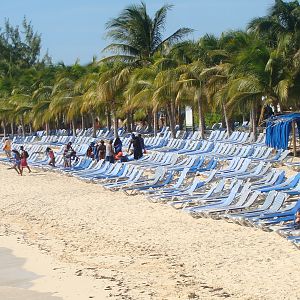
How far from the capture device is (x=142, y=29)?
33.3m

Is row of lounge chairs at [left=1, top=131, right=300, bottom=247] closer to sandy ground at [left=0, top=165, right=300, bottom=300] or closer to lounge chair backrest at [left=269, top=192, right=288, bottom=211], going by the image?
lounge chair backrest at [left=269, top=192, right=288, bottom=211]

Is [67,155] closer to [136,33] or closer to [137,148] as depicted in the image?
[137,148]

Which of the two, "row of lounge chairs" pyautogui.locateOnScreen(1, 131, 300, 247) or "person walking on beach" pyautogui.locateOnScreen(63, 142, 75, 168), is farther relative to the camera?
"person walking on beach" pyautogui.locateOnScreen(63, 142, 75, 168)

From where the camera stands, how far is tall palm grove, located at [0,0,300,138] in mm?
23156

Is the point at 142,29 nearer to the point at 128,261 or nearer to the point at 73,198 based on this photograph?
the point at 73,198

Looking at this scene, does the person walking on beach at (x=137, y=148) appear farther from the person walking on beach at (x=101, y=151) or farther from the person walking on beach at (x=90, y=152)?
the person walking on beach at (x=90, y=152)

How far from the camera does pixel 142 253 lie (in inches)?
461

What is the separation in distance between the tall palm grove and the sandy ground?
7502 millimetres

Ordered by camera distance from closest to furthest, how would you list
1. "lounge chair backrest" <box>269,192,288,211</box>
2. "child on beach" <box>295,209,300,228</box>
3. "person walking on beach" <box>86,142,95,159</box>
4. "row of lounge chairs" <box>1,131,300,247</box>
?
"child on beach" <box>295,209,300,228</box>
"lounge chair backrest" <box>269,192,288,211</box>
"row of lounge chairs" <box>1,131,300,247</box>
"person walking on beach" <box>86,142,95,159</box>

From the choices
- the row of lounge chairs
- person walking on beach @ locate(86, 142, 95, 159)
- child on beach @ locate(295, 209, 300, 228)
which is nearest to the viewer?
child on beach @ locate(295, 209, 300, 228)

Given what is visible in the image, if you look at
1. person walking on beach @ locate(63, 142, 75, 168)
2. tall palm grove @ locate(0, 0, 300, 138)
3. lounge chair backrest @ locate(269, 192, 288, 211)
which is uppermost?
tall palm grove @ locate(0, 0, 300, 138)

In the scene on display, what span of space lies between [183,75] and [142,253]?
17.4 meters

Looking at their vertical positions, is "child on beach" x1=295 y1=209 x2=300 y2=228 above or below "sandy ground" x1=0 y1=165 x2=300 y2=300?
above

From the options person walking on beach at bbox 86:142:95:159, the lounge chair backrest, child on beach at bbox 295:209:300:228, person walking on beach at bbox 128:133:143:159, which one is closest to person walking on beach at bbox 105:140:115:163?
person walking on beach at bbox 128:133:143:159
